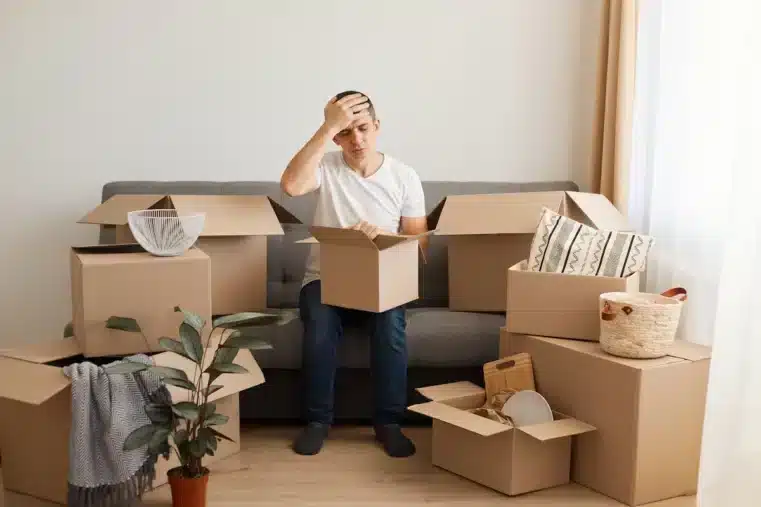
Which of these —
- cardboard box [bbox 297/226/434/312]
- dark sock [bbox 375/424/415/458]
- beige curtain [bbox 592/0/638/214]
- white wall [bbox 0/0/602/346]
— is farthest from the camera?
white wall [bbox 0/0/602/346]

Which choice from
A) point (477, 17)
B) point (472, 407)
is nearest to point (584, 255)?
point (472, 407)

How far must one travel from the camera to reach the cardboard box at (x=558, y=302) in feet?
7.86

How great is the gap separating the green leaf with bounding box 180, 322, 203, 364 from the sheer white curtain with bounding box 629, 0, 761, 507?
1.19 meters

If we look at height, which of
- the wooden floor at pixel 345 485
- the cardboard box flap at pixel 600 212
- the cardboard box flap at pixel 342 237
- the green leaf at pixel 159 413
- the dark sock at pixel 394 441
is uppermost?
the cardboard box flap at pixel 600 212

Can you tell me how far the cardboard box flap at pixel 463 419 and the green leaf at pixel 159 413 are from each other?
26.4 inches

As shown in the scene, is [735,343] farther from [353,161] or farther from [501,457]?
[353,161]

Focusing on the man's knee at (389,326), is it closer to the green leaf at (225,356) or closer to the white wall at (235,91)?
the green leaf at (225,356)

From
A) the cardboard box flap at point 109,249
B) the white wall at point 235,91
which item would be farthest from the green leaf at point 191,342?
the white wall at point 235,91

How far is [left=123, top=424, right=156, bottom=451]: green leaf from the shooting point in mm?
1982

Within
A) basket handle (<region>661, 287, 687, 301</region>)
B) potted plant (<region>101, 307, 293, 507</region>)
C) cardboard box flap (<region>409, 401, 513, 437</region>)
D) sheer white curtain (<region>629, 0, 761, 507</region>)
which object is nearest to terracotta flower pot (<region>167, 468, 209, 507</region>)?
potted plant (<region>101, 307, 293, 507</region>)

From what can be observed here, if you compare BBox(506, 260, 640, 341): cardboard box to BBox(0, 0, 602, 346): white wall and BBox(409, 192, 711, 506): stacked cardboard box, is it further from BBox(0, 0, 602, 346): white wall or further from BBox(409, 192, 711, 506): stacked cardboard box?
BBox(0, 0, 602, 346): white wall

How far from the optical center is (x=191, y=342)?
82.0 inches

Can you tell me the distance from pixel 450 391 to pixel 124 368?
98cm

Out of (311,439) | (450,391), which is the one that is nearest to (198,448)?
(311,439)
